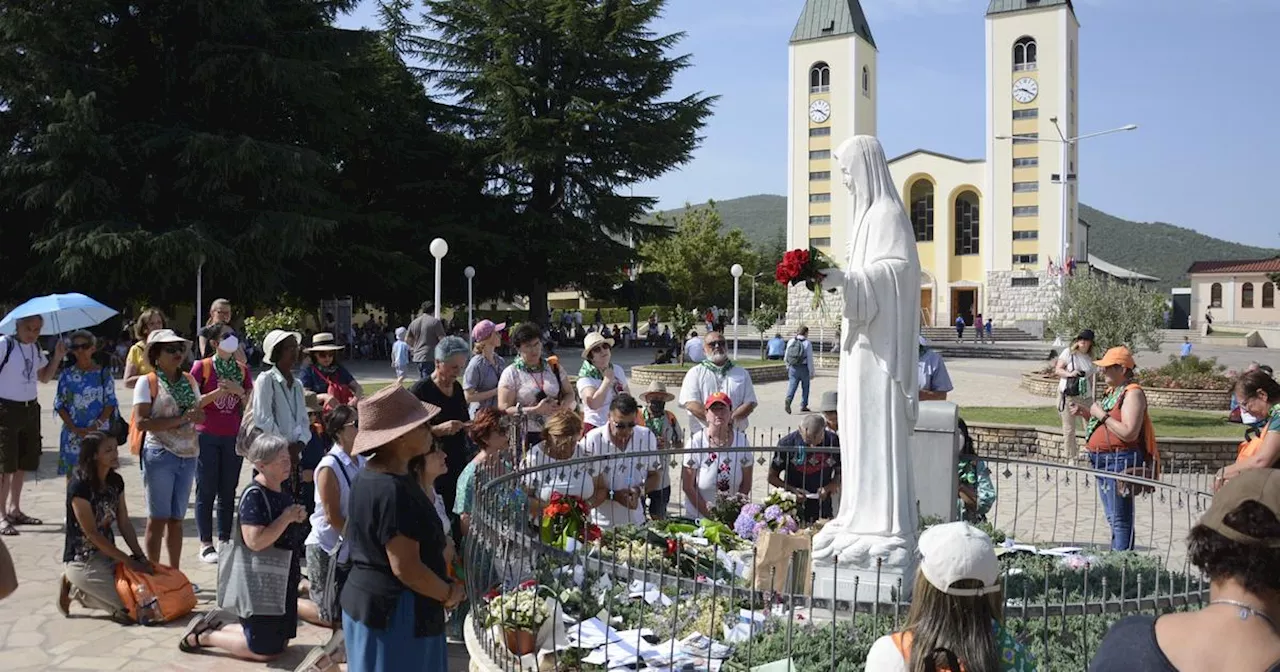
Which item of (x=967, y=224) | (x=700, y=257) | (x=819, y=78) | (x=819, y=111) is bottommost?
(x=700, y=257)

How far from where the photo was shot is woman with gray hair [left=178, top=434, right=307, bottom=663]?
19.1 feet

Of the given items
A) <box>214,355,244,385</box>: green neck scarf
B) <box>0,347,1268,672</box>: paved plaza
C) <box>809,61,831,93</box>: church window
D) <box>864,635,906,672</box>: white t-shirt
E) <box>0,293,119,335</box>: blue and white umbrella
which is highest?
<box>809,61,831,93</box>: church window

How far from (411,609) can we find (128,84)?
110 feet

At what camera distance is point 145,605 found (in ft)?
21.0

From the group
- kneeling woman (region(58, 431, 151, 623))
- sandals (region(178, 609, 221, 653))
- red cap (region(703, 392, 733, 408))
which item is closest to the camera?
sandals (region(178, 609, 221, 653))

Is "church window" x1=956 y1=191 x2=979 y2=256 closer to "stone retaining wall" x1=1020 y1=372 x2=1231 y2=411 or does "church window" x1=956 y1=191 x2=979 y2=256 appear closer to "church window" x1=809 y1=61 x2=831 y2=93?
"church window" x1=809 y1=61 x2=831 y2=93

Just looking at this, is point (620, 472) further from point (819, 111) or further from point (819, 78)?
point (819, 78)

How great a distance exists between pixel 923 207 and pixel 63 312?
6309 cm

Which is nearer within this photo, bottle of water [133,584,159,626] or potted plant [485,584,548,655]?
potted plant [485,584,548,655]

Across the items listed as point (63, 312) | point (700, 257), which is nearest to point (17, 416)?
point (63, 312)

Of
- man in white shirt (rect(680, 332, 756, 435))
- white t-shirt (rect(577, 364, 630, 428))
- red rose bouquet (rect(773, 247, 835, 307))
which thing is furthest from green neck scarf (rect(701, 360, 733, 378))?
red rose bouquet (rect(773, 247, 835, 307))

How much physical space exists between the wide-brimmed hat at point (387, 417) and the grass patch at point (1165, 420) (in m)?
12.5

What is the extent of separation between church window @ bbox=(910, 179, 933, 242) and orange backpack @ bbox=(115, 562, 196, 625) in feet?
212

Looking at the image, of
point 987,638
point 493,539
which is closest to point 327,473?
point 493,539
